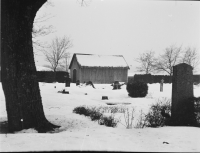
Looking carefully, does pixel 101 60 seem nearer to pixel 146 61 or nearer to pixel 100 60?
pixel 100 60

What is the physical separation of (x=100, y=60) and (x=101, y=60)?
18 cm

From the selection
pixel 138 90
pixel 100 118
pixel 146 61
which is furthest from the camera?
pixel 146 61

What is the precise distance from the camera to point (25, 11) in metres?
5.50

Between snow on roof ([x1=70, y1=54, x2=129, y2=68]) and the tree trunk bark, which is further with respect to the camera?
snow on roof ([x1=70, y1=54, x2=129, y2=68])

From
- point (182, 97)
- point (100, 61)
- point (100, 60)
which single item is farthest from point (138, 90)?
point (100, 60)

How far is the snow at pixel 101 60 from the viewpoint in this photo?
118ft

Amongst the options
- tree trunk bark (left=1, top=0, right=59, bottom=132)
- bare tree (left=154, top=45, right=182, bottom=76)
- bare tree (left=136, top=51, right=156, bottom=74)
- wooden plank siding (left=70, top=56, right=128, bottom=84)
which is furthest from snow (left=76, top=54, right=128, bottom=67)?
tree trunk bark (left=1, top=0, right=59, bottom=132)

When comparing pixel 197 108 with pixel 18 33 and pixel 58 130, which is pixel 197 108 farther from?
pixel 18 33

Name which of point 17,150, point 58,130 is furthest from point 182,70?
point 17,150

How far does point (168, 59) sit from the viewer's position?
51.3m

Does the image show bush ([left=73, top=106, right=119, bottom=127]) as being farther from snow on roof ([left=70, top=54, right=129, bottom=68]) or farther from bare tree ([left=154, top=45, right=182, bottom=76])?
bare tree ([left=154, top=45, right=182, bottom=76])

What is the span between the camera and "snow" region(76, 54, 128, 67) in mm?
35969

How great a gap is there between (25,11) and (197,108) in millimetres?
5620

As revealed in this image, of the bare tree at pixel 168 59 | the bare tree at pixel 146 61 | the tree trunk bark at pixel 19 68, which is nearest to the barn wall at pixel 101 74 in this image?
the bare tree at pixel 168 59
